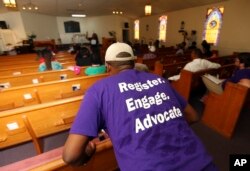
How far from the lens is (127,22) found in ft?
44.5

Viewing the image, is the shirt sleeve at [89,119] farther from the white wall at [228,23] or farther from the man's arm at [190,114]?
the white wall at [228,23]

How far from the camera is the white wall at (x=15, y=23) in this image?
30.2 ft

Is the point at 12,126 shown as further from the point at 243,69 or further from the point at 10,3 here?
the point at 10,3

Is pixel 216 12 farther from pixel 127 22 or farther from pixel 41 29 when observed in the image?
pixel 41 29

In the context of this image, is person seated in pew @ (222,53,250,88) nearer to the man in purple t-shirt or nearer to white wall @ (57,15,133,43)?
the man in purple t-shirt

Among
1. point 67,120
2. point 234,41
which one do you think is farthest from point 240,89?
point 234,41

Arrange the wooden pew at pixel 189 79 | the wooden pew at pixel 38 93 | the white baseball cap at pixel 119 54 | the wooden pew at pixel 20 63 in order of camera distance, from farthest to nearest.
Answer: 1. the wooden pew at pixel 20 63
2. the wooden pew at pixel 189 79
3. the wooden pew at pixel 38 93
4. the white baseball cap at pixel 119 54

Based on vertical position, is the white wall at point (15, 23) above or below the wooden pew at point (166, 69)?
above

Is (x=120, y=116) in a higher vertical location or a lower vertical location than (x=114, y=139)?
higher

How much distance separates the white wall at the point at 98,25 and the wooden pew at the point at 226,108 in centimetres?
1222

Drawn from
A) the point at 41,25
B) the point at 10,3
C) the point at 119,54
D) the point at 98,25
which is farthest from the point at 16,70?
the point at 98,25

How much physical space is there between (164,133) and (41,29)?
13449mm

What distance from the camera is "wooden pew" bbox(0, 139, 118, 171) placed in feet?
2.57

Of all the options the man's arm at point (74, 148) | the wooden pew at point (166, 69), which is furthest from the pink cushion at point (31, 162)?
the wooden pew at point (166, 69)
